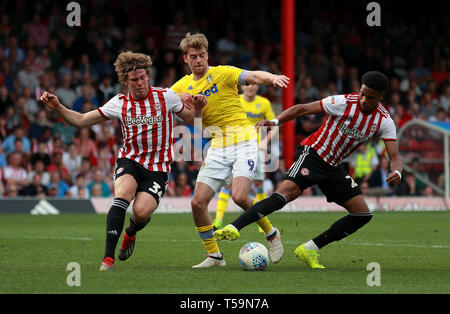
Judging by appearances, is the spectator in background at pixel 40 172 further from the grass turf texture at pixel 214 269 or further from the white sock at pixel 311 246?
the white sock at pixel 311 246

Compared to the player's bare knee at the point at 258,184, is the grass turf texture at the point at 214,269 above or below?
below

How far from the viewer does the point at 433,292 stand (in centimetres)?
614

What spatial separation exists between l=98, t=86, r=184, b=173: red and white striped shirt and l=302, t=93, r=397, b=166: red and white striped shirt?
1.41m

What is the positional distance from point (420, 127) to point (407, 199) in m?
1.69

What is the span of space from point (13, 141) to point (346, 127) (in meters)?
10.8

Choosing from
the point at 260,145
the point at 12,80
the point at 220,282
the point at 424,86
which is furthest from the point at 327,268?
the point at 424,86

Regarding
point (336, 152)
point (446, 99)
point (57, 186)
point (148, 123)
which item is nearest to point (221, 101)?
point (148, 123)

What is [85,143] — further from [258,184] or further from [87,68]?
[258,184]

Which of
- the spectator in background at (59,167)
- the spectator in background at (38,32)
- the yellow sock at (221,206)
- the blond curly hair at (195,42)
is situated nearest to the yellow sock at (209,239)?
the blond curly hair at (195,42)

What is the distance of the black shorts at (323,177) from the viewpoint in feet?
26.1

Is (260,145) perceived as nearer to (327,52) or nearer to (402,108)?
(402,108)

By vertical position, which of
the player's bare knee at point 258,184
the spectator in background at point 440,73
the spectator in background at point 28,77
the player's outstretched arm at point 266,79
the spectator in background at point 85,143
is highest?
the spectator in background at point 440,73

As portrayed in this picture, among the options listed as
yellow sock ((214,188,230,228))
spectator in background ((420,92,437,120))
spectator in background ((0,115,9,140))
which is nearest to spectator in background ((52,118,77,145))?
spectator in background ((0,115,9,140))

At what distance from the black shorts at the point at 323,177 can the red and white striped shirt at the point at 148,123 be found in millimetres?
1239
